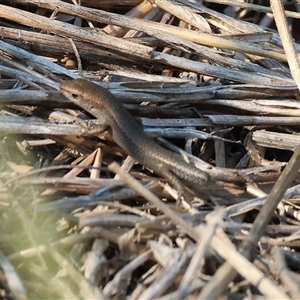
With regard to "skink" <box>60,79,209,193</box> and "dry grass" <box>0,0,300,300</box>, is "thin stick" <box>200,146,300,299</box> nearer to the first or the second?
"dry grass" <box>0,0,300,300</box>

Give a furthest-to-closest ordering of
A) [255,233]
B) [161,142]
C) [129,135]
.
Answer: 1. [161,142]
2. [129,135]
3. [255,233]

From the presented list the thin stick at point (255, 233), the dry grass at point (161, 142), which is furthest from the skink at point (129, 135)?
the thin stick at point (255, 233)

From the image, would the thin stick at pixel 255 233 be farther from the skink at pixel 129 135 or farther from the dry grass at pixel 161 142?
the skink at pixel 129 135

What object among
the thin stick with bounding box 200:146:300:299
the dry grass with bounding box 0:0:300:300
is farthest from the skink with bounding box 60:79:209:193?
the thin stick with bounding box 200:146:300:299

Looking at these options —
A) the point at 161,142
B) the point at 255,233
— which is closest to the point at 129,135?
the point at 161,142

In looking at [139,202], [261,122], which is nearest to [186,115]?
[261,122]

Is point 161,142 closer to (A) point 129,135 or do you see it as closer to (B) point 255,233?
(A) point 129,135
